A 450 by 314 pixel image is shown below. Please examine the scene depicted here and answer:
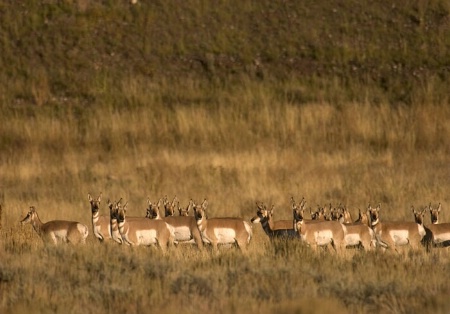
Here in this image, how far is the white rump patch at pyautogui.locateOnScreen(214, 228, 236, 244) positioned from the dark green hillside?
13537 mm

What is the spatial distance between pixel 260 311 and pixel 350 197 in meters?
11.2

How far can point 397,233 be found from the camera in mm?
16984

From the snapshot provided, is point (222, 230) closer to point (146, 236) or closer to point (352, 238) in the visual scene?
point (146, 236)

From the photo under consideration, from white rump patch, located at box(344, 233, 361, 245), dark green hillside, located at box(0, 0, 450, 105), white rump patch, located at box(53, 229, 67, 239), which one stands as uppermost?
dark green hillside, located at box(0, 0, 450, 105)

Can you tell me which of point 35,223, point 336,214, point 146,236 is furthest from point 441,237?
point 35,223

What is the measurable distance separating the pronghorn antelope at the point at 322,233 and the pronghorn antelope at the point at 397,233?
641 millimetres

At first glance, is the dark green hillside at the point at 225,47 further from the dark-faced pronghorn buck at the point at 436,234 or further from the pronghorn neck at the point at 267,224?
the dark-faced pronghorn buck at the point at 436,234

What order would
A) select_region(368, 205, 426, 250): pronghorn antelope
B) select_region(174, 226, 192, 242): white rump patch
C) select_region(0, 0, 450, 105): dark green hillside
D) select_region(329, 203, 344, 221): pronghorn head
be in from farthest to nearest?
select_region(0, 0, 450, 105): dark green hillside < select_region(329, 203, 344, 221): pronghorn head < select_region(174, 226, 192, 242): white rump patch < select_region(368, 205, 426, 250): pronghorn antelope

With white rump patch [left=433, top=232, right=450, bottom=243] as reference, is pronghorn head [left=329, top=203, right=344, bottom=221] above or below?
above

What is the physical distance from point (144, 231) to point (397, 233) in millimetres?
3782

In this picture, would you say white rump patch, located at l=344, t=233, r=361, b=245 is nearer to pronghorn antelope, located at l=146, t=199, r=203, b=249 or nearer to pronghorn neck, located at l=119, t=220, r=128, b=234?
pronghorn antelope, located at l=146, t=199, r=203, b=249

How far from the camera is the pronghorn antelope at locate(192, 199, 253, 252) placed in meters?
17.3

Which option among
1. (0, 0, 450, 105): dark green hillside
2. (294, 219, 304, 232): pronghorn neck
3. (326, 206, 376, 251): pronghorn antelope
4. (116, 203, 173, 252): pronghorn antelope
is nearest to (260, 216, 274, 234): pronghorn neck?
(294, 219, 304, 232): pronghorn neck

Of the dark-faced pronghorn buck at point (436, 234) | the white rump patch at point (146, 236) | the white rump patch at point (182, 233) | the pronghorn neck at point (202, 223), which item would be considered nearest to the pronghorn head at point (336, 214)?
the dark-faced pronghorn buck at point (436, 234)
